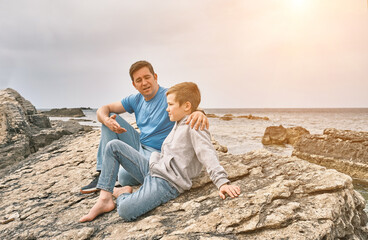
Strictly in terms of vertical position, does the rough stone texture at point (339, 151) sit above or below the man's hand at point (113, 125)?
below

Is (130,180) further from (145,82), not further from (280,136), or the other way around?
(280,136)

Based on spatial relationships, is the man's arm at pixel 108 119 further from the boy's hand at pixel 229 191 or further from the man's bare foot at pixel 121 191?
the boy's hand at pixel 229 191

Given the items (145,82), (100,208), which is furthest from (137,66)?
(100,208)

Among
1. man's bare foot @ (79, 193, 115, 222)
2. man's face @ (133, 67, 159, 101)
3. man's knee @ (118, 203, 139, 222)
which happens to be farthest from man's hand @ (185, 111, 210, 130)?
Answer: man's bare foot @ (79, 193, 115, 222)

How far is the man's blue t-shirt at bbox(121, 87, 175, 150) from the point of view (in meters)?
3.29

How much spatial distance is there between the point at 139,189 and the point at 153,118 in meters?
1.18

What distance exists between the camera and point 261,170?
2.88 meters

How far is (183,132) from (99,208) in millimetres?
1170

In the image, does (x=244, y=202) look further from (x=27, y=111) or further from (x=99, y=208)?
(x=27, y=111)

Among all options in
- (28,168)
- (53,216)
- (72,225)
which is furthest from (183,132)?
(28,168)

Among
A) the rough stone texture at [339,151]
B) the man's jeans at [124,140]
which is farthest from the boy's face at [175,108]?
the rough stone texture at [339,151]

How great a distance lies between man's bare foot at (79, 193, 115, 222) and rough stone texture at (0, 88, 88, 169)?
12.8ft

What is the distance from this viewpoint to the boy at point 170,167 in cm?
229

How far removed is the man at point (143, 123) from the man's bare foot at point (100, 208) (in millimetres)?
490
